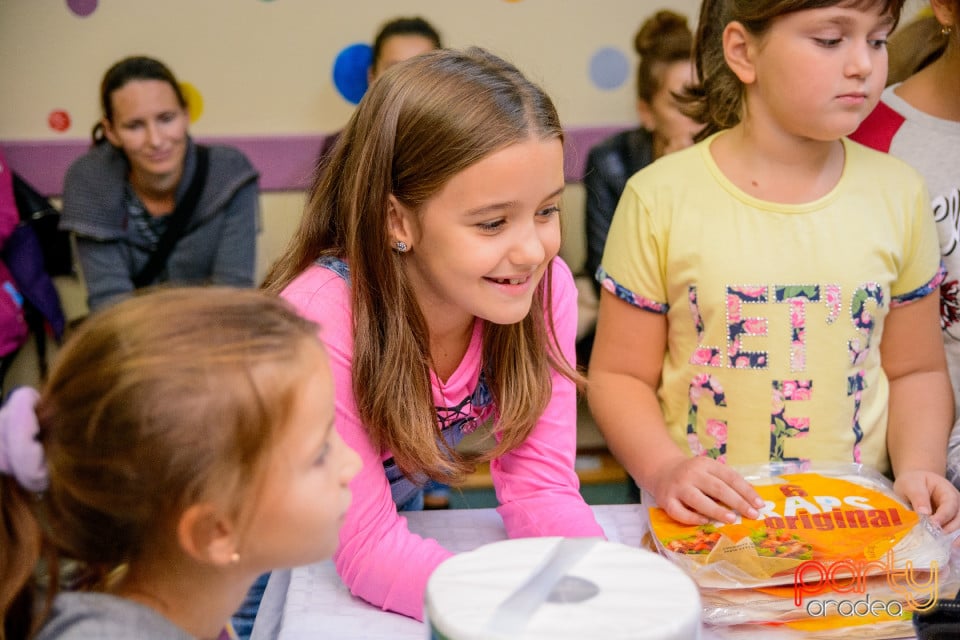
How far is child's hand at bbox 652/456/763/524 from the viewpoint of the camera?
3.29 ft

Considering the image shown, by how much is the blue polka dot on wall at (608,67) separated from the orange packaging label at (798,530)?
5.66ft

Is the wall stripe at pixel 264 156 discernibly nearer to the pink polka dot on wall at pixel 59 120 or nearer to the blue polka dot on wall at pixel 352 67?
the pink polka dot on wall at pixel 59 120

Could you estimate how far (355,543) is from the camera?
0.98m

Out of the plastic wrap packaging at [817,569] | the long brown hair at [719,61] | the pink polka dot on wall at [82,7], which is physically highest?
the pink polka dot on wall at [82,7]

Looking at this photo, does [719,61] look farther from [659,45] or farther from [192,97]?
[192,97]

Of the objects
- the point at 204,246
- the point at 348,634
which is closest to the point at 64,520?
→ the point at 348,634

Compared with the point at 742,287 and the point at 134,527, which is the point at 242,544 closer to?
the point at 134,527

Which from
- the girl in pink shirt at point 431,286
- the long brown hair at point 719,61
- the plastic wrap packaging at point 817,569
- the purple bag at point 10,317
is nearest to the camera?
the plastic wrap packaging at point 817,569

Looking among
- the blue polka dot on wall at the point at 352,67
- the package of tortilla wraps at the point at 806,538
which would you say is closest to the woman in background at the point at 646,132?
the blue polka dot on wall at the point at 352,67

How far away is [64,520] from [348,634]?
0.33m

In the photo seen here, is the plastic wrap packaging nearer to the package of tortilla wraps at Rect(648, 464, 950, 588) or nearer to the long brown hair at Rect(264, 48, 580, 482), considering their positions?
the package of tortilla wraps at Rect(648, 464, 950, 588)

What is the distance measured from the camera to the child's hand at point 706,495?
1004 mm

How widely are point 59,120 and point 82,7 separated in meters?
0.29

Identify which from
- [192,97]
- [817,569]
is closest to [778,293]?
[817,569]
